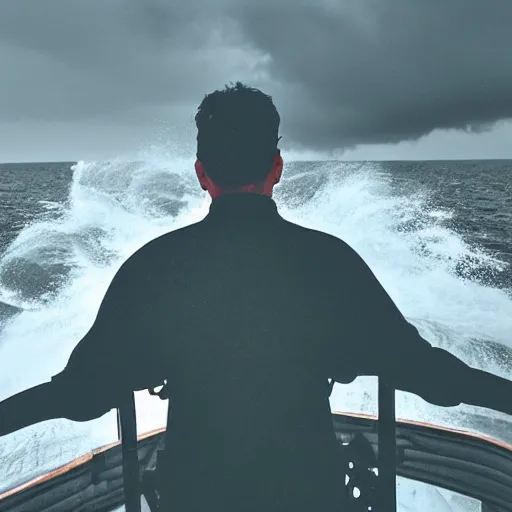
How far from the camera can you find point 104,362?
852 millimetres

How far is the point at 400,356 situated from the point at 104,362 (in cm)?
49

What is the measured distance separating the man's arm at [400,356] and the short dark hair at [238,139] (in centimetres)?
21

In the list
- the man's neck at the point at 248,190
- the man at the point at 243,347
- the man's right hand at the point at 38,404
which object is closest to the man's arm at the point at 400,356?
the man at the point at 243,347

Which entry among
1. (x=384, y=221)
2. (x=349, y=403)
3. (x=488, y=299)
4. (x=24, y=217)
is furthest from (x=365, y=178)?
(x=24, y=217)

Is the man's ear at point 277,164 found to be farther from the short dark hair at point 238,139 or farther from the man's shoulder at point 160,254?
the man's shoulder at point 160,254

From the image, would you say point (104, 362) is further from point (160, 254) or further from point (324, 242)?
point (324, 242)

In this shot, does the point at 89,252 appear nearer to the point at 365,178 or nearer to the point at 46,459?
the point at 46,459

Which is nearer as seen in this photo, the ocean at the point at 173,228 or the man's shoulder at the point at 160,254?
the man's shoulder at the point at 160,254

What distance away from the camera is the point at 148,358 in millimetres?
853

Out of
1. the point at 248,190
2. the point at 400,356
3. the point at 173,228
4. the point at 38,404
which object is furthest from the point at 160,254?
the point at 173,228

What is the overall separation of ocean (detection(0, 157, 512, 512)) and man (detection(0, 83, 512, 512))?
173 mm

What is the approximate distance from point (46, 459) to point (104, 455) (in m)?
3.09

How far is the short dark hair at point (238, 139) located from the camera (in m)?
0.86

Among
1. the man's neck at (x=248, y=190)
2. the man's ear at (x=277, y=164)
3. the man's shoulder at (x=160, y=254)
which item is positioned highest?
the man's ear at (x=277, y=164)
